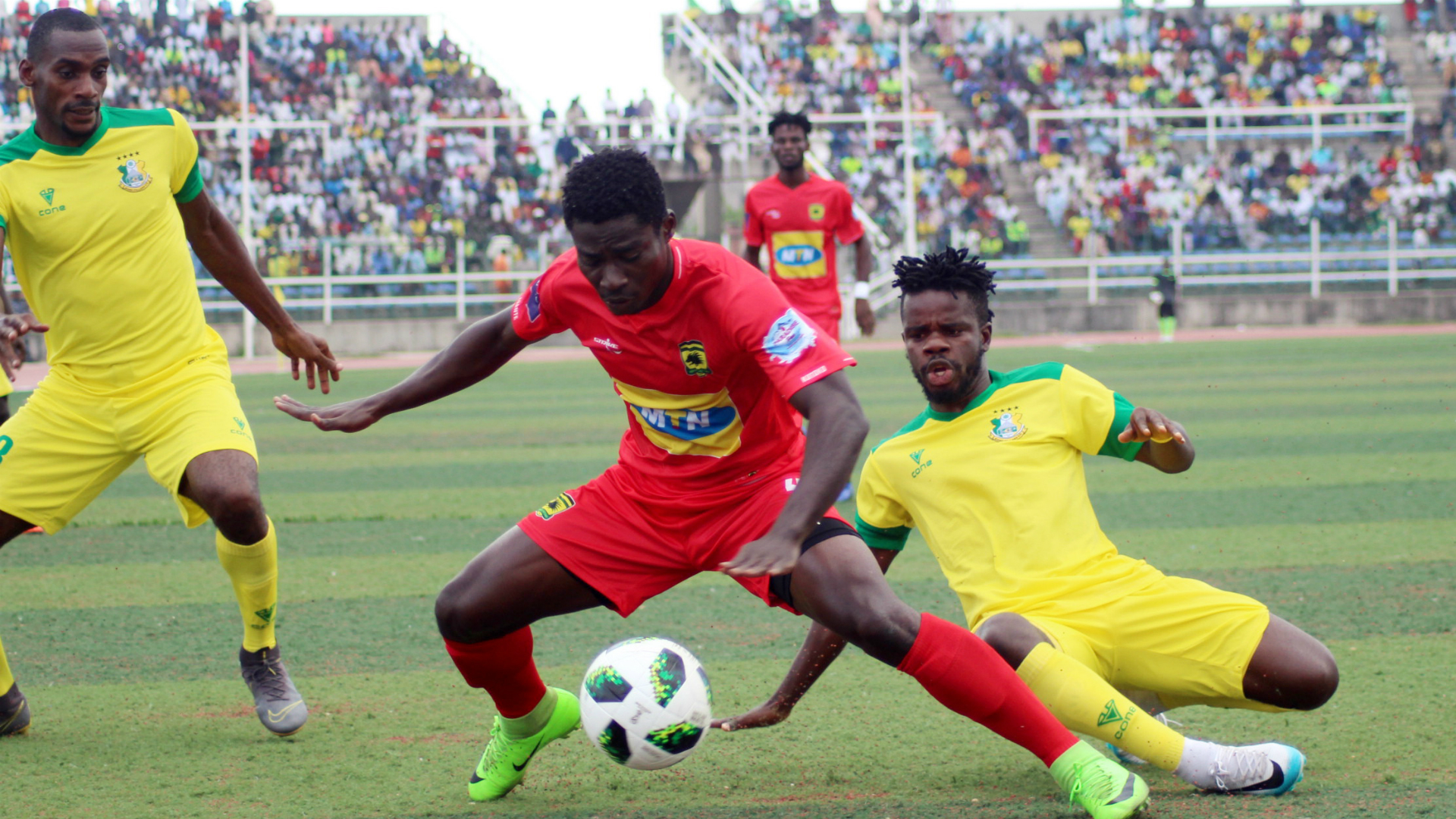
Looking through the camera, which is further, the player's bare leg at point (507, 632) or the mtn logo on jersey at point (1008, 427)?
the mtn logo on jersey at point (1008, 427)

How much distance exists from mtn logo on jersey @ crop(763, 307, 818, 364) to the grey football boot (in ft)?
7.14

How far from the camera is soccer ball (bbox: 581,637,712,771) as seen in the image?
12.0 feet

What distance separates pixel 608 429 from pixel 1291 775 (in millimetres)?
10432

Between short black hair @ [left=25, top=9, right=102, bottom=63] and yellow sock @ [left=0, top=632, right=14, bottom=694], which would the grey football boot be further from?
short black hair @ [left=25, top=9, right=102, bottom=63]

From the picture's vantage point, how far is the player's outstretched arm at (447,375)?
13.9ft

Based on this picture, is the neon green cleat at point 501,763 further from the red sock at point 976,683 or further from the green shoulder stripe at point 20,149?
the green shoulder stripe at point 20,149

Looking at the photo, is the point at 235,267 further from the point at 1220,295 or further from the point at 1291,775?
the point at 1220,295

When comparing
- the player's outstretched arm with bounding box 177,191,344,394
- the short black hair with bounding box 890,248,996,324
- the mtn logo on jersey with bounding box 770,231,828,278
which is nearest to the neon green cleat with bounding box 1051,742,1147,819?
the short black hair with bounding box 890,248,996,324

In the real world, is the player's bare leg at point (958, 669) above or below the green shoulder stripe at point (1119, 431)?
below

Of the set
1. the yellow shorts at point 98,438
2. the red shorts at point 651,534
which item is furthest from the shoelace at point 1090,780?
the yellow shorts at point 98,438

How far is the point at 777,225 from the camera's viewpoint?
422 inches

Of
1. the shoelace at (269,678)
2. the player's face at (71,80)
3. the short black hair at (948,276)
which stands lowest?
the shoelace at (269,678)

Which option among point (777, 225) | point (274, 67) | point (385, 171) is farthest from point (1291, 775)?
point (274, 67)

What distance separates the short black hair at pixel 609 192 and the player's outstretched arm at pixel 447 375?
750mm
